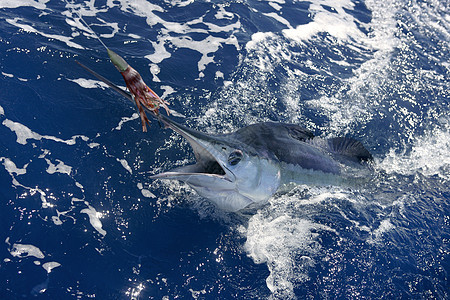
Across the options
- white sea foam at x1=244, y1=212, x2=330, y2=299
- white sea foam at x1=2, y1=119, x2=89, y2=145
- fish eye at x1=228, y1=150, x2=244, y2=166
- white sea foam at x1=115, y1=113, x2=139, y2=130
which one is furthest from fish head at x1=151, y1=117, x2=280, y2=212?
white sea foam at x1=2, y1=119, x2=89, y2=145

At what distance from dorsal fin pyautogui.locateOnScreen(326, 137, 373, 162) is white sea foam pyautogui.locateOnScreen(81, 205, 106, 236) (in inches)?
147

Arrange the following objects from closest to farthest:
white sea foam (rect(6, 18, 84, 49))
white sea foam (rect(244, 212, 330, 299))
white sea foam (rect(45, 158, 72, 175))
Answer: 1. white sea foam (rect(244, 212, 330, 299))
2. white sea foam (rect(45, 158, 72, 175))
3. white sea foam (rect(6, 18, 84, 49))

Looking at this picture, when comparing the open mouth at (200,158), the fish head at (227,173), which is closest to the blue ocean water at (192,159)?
the fish head at (227,173)

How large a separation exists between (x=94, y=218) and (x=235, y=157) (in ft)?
6.24

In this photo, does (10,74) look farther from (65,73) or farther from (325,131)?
(325,131)

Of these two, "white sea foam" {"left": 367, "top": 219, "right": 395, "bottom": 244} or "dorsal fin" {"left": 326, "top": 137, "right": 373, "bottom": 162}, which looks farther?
"dorsal fin" {"left": 326, "top": 137, "right": 373, "bottom": 162}

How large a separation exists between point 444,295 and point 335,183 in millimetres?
2013

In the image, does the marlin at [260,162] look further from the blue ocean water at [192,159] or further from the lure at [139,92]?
the blue ocean water at [192,159]

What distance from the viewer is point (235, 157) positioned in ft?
14.4

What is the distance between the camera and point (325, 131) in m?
6.77

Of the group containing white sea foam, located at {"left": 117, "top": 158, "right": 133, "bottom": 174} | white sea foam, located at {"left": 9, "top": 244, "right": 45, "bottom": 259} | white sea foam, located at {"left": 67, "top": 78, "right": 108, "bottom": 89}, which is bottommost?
white sea foam, located at {"left": 9, "top": 244, "right": 45, "bottom": 259}

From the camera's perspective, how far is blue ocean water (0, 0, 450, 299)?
4203 millimetres

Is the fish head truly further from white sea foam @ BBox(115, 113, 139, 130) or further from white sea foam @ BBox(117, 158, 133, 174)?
white sea foam @ BBox(115, 113, 139, 130)

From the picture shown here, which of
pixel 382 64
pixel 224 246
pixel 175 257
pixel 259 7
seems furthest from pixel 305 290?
pixel 259 7
